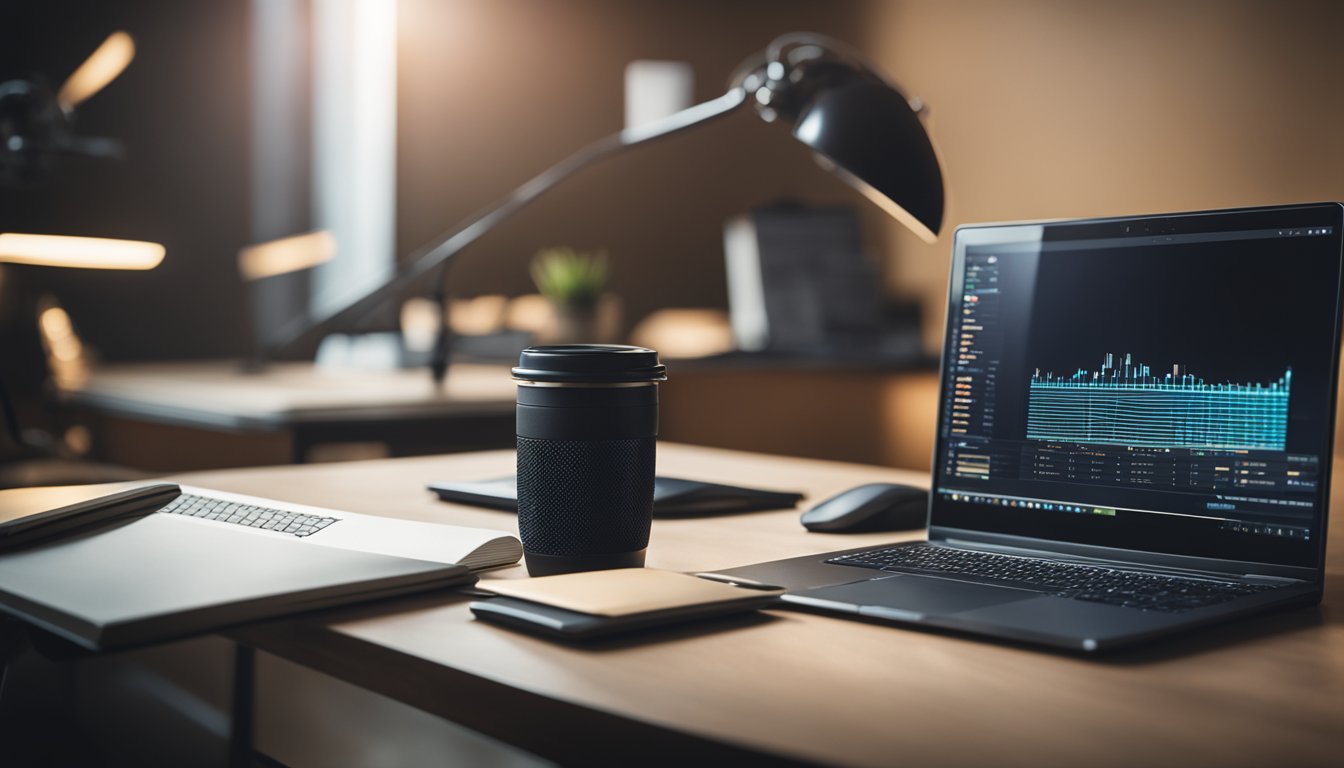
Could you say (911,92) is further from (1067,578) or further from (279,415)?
(1067,578)

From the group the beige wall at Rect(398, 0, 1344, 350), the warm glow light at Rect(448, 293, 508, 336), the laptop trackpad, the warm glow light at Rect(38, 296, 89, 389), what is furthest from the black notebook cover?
the warm glow light at Rect(448, 293, 508, 336)

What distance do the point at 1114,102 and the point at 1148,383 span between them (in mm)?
3575

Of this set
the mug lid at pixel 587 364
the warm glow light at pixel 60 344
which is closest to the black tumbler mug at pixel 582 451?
the mug lid at pixel 587 364

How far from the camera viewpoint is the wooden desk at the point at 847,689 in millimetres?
479

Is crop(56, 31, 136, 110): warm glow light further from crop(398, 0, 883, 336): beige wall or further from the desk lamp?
the desk lamp

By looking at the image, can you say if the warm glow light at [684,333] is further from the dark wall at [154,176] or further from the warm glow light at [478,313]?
the dark wall at [154,176]

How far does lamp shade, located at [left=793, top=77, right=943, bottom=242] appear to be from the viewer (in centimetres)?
99

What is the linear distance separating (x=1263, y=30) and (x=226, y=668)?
11.1 feet

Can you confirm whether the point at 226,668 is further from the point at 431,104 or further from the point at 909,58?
the point at 909,58

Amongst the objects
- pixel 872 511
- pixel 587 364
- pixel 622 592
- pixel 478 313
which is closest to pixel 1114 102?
pixel 478 313

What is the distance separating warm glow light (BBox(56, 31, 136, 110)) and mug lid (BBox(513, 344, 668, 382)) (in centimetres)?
275

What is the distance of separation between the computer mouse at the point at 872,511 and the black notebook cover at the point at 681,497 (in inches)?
3.8

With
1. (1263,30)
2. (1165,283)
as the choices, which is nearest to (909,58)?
(1263,30)

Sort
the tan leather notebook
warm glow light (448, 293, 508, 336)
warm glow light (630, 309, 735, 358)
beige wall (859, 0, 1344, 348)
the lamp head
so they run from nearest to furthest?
the tan leather notebook → the lamp head → beige wall (859, 0, 1344, 348) → warm glow light (448, 293, 508, 336) → warm glow light (630, 309, 735, 358)
